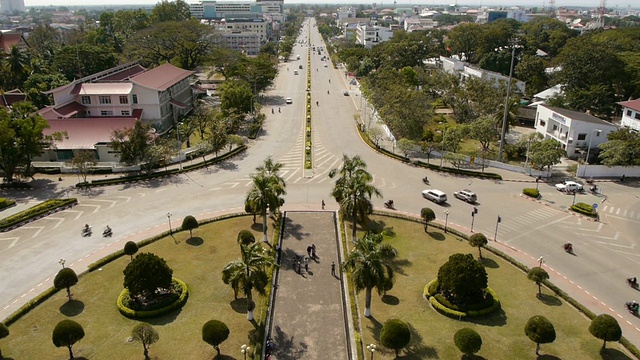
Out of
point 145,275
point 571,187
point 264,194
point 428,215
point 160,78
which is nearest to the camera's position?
point 145,275

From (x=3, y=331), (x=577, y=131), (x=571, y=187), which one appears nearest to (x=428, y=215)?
(x=571, y=187)

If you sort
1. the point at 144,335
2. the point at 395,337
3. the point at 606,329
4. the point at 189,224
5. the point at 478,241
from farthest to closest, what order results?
the point at 189,224
the point at 478,241
the point at 606,329
the point at 395,337
the point at 144,335

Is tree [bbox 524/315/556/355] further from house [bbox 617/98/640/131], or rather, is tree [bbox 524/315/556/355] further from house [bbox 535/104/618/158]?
house [bbox 617/98/640/131]

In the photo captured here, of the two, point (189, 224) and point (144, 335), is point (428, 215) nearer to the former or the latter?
point (189, 224)

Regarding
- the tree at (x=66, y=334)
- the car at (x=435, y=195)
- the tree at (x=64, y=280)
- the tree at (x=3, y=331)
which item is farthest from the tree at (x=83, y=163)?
the car at (x=435, y=195)

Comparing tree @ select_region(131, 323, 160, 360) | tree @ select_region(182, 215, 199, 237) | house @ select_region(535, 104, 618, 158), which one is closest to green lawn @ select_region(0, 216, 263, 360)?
tree @ select_region(131, 323, 160, 360)

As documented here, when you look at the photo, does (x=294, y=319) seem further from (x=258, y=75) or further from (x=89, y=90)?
(x=258, y=75)
